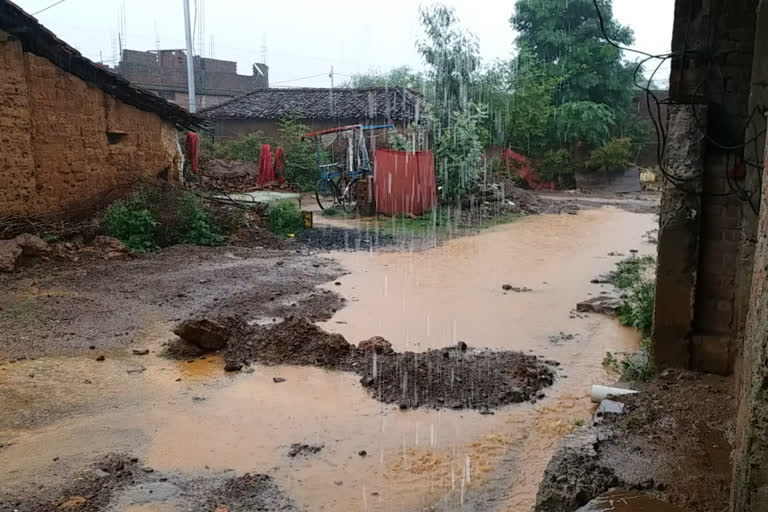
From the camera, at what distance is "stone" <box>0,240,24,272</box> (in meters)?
8.59

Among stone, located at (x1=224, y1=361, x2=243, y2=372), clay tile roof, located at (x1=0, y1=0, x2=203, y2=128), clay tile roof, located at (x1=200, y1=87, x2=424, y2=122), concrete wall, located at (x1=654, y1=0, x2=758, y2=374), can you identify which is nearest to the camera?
concrete wall, located at (x1=654, y1=0, x2=758, y2=374)

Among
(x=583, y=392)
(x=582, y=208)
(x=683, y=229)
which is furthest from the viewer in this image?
(x=582, y=208)

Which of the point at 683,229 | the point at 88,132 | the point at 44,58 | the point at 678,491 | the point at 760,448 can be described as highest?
the point at 44,58

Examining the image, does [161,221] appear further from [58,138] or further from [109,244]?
[58,138]

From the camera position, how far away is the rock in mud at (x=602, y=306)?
780cm

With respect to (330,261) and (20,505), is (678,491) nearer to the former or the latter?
(20,505)

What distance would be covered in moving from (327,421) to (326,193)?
1497cm

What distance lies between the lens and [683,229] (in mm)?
4887

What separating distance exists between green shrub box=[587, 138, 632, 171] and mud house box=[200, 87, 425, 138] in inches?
316

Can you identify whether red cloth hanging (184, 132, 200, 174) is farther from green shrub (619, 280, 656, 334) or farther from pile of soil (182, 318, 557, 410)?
green shrub (619, 280, 656, 334)

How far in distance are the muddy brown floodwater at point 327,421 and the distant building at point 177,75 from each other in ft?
A: 88.0

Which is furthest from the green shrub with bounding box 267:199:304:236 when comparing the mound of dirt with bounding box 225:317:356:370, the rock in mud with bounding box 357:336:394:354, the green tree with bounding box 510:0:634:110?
the green tree with bounding box 510:0:634:110

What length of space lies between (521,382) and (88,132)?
29.0ft

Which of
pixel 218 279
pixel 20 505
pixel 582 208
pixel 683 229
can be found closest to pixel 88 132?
pixel 218 279
